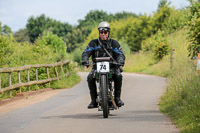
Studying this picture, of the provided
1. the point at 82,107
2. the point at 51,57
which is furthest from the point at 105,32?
the point at 51,57

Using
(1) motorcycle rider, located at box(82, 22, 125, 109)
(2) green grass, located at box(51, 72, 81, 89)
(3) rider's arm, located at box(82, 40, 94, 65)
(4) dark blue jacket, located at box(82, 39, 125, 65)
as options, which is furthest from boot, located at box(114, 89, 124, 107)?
(2) green grass, located at box(51, 72, 81, 89)

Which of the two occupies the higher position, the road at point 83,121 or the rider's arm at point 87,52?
the rider's arm at point 87,52

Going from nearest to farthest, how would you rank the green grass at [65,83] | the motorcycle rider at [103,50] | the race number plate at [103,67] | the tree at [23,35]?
the race number plate at [103,67] < the motorcycle rider at [103,50] < the green grass at [65,83] < the tree at [23,35]

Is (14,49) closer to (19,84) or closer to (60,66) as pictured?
(60,66)

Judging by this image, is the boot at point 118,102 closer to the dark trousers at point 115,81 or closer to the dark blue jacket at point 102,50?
the dark trousers at point 115,81

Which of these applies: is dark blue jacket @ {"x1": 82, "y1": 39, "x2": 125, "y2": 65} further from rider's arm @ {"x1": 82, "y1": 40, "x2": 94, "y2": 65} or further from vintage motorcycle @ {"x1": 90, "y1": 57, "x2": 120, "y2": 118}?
vintage motorcycle @ {"x1": 90, "y1": 57, "x2": 120, "y2": 118}

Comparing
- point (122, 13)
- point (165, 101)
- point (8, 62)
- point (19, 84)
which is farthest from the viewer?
point (122, 13)

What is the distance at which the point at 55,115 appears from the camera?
1080 centimetres

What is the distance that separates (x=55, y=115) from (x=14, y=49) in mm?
14041

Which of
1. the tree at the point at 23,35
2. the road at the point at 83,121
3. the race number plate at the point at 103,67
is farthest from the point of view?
the tree at the point at 23,35

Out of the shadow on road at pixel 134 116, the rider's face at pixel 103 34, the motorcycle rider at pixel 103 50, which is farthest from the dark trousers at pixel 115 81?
the rider's face at pixel 103 34

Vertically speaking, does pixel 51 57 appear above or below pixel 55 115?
above

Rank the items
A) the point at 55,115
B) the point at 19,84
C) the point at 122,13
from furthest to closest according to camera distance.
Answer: the point at 122,13 < the point at 19,84 < the point at 55,115

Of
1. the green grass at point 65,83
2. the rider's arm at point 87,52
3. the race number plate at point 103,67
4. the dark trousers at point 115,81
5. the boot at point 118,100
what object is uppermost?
the rider's arm at point 87,52
